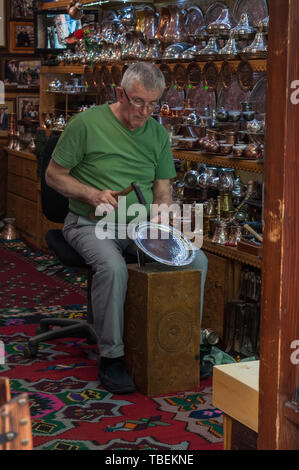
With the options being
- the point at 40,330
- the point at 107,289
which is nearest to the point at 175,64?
the point at 40,330

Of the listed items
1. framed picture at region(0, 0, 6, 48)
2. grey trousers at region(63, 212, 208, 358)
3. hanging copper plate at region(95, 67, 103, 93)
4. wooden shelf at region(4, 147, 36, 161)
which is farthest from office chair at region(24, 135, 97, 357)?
framed picture at region(0, 0, 6, 48)

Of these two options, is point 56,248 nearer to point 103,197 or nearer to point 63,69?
point 103,197

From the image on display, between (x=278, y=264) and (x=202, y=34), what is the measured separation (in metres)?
3.36

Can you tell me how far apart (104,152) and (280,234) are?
2196 mm

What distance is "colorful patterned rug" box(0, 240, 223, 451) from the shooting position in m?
3.01

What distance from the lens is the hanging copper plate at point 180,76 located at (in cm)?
532

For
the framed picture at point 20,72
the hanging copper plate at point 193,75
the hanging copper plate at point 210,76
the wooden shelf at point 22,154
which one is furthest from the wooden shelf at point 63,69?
the hanging copper plate at point 210,76

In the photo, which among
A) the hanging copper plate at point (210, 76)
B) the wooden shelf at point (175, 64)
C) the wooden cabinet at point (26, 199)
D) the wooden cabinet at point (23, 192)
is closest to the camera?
the wooden shelf at point (175, 64)

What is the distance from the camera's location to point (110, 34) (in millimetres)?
6090

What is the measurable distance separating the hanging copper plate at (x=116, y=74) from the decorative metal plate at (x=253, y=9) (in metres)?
1.60

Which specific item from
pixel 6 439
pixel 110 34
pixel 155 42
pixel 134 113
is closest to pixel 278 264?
pixel 6 439

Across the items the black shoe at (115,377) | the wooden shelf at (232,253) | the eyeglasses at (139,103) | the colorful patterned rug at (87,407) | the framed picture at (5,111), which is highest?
the eyeglasses at (139,103)

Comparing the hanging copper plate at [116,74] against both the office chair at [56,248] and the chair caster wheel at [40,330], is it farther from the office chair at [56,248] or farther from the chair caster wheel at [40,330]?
the chair caster wheel at [40,330]

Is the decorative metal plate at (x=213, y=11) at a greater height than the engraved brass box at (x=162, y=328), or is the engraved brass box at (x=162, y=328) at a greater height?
the decorative metal plate at (x=213, y=11)
